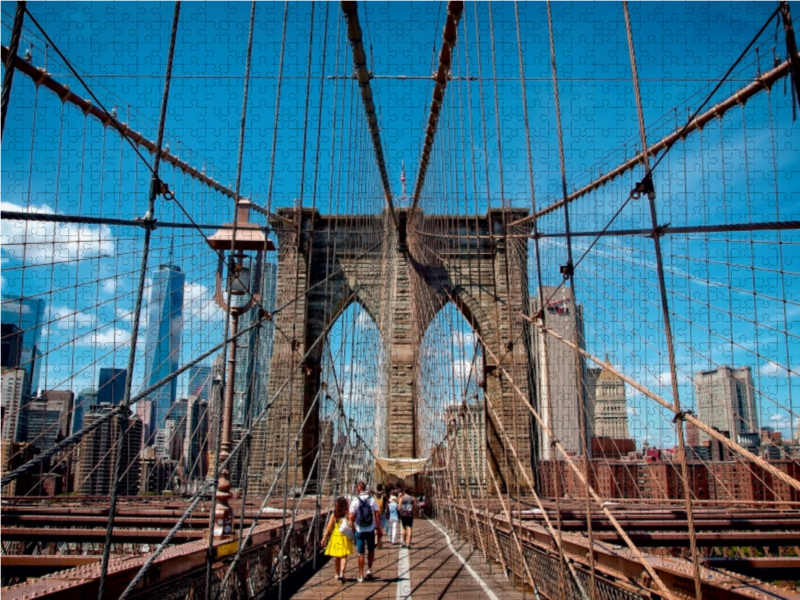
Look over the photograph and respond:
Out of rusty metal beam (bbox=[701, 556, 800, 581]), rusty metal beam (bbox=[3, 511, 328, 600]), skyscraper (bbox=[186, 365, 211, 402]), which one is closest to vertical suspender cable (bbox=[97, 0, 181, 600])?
rusty metal beam (bbox=[3, 511, 328, 600])

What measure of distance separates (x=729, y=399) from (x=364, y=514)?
394 centimetres

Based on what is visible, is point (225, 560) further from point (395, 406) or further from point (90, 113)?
point (395, 406)

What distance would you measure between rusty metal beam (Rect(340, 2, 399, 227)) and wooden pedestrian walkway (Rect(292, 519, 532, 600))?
4.53m

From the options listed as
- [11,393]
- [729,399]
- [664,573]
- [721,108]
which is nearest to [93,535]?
[11,393]

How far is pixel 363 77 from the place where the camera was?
8195 mm

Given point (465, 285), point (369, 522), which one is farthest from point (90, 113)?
point (465, 285)

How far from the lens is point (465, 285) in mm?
18312

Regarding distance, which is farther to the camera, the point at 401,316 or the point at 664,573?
the point at 401,316

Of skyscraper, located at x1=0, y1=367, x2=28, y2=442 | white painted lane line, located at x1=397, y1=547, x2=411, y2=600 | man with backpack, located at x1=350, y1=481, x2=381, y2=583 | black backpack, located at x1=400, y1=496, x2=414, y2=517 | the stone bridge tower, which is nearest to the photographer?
white painted lane line, located at x1=397, y1=547, x2=411, y2=600

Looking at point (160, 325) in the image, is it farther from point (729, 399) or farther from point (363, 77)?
point (729, 399)

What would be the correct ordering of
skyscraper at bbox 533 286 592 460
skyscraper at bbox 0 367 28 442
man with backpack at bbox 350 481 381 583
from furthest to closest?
skyscraper at bbox 0 367 28 442 < man with backpack at bbox 350 481 381 583 < skyscraper at bbox 533 286 592 460

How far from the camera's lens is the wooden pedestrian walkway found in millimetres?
4946

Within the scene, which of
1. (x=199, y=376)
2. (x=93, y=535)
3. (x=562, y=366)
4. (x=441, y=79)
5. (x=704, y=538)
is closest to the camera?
(x=704, y=538)

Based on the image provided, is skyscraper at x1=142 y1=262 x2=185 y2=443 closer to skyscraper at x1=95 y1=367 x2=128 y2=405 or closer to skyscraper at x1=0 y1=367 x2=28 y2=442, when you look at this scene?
skyscraper at x1=95 y1=367 x2=128 y2=405
